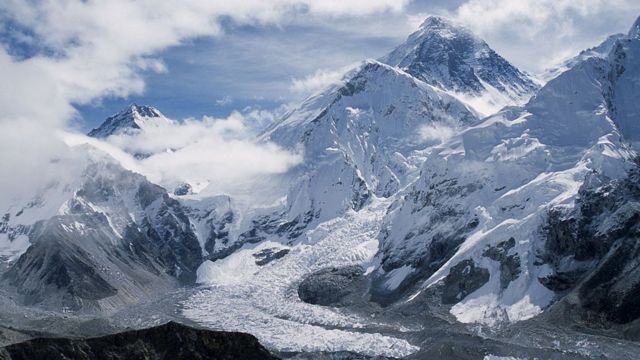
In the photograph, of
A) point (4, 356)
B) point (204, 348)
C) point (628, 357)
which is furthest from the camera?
point (628, 357)

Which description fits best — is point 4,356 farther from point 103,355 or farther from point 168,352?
point 168,352

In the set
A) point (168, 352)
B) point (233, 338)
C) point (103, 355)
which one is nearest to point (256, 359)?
point (233, 338)

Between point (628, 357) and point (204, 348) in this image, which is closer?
point (204, 348)

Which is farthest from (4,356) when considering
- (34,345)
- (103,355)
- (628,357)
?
(628,357)

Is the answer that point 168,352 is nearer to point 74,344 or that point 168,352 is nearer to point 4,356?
point 74,344

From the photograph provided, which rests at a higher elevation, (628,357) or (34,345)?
(34,345)

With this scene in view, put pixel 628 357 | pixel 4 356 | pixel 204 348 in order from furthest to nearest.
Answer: pixel 628 357 < pixel 204 348 < pixel 4 356
